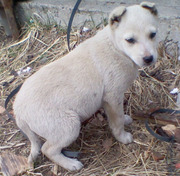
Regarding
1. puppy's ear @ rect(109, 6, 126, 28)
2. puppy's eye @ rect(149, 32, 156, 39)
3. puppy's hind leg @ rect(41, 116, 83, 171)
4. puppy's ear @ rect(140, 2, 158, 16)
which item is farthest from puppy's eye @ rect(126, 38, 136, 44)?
puppy's hind leg @ rect(41, 116, 83, 171)

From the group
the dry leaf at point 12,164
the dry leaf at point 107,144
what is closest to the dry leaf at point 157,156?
the dry leaf at point 107,144

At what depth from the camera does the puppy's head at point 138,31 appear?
8.82 ft

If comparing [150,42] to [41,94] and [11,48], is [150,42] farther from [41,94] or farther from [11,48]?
[11,48]

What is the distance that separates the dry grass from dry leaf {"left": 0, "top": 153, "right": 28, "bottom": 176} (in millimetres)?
120

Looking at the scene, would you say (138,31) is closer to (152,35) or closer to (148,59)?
(152,35)

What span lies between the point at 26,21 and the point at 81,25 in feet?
5.17

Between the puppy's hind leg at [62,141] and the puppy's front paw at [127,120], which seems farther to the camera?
the puppy's front paw at [127,120]

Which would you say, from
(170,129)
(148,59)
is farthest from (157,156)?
(148,59)

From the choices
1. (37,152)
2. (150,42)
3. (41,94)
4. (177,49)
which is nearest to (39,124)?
(41,94)

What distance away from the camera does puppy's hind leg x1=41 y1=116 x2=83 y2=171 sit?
2.96 m

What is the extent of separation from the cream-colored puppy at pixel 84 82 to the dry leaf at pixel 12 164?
13 cm

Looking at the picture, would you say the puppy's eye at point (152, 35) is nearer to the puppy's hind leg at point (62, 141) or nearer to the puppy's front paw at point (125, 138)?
the puppy's hind leg at point (62, 141)

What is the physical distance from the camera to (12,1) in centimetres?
589

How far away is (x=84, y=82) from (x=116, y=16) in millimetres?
893
